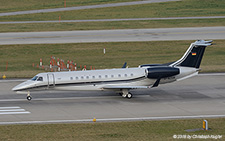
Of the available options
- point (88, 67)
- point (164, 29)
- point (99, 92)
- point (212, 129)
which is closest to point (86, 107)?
point (99, 92)

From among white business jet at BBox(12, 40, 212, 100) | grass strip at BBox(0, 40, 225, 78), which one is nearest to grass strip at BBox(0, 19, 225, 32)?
grass strip at BBox(0, 40, 225, 78)

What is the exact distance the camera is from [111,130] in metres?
32.8

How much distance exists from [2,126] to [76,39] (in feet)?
120

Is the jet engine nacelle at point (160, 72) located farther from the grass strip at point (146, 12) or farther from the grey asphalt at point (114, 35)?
the grass strip at point (146, 12)

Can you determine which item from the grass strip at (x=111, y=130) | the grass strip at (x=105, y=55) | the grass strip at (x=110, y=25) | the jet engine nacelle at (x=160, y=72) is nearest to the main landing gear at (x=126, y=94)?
the jet engine nacelle at (x=160, y=72)

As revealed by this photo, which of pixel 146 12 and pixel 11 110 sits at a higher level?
pixel 146 12

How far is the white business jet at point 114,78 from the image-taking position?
41.1 metres

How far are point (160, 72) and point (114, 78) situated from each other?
4235 mm

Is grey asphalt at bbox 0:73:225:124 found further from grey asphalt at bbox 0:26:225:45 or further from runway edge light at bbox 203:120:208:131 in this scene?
grey asphalt at bbox 0:26:225:45

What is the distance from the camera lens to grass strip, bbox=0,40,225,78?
5650cm

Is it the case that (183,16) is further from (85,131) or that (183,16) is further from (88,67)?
(85,131)

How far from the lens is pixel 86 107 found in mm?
39750

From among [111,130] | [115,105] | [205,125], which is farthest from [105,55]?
[205,125]

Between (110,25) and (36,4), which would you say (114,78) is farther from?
(36,4)
